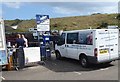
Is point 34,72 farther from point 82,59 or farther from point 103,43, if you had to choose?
point 103,43

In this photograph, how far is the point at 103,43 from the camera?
12727 millimetres

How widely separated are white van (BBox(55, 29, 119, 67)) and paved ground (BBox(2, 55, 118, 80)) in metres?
0.49

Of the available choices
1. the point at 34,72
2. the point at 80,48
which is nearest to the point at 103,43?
the point at 80,48

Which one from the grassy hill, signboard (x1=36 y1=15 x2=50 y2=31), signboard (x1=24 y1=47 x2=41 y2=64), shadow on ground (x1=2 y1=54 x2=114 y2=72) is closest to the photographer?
shadow on ground (x1=2 y1=54 x2=114 y2=72)

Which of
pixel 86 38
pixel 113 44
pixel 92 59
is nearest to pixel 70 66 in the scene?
pixel 92 59

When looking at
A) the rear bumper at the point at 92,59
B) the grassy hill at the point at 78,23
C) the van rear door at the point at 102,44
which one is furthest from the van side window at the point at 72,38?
the grassy hill at the point at 78,23

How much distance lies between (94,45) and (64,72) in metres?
1.92

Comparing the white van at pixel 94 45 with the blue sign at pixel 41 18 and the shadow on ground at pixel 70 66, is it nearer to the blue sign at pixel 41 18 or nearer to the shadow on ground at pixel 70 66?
the shadow on ground at pixel 70 66

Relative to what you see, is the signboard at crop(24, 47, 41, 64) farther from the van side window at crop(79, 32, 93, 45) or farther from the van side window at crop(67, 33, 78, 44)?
the van side window at crop(79, 32, 93, 45)

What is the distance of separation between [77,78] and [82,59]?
2853 millimetres

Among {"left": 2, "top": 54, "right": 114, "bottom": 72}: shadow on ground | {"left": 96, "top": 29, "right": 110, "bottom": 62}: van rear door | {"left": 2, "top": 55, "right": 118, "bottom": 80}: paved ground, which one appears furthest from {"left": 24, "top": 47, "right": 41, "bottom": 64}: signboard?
{"left": 96, "top": 29, "right": 110, "bottom": 62}: van rear door

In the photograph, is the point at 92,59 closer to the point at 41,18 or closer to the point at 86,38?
the point at 86,38

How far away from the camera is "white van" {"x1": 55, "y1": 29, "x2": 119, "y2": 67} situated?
1251 centimetres

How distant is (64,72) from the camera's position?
483 inches
